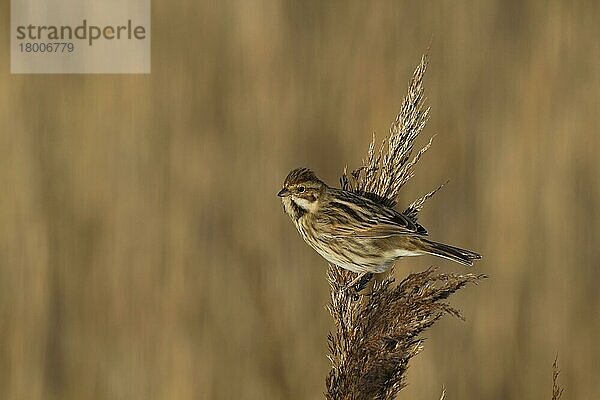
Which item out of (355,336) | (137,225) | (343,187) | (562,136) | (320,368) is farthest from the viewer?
(562,136)

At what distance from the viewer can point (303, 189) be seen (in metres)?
2.95

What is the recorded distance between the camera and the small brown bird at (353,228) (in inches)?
114

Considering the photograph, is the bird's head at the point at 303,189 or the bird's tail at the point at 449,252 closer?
the bird's tail at the point at 449,252

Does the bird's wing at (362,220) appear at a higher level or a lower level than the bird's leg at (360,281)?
higher

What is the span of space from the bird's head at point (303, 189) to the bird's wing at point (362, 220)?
5 centimetres

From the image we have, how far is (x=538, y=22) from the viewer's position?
5.64 meters

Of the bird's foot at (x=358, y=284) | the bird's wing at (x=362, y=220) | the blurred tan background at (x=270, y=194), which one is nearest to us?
the bird's foot at (x=358, y=284)

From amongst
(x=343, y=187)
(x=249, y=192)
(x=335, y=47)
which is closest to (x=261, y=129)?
(x=249, y=192)

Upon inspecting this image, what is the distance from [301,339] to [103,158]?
1414 mm

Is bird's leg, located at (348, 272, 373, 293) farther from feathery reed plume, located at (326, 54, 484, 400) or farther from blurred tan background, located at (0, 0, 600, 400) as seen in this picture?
blurred tan background, located at (0, 0, 600, 400)

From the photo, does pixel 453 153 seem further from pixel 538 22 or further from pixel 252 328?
pixel 252 328

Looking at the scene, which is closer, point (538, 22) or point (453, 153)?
point (453, 153)

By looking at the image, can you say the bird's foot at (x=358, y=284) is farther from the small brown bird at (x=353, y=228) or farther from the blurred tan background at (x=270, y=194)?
the blurred tan background at (x=270, y=194)

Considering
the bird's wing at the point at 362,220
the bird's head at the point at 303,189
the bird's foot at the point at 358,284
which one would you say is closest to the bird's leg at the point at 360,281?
the bird's foot at the point at 358,284
